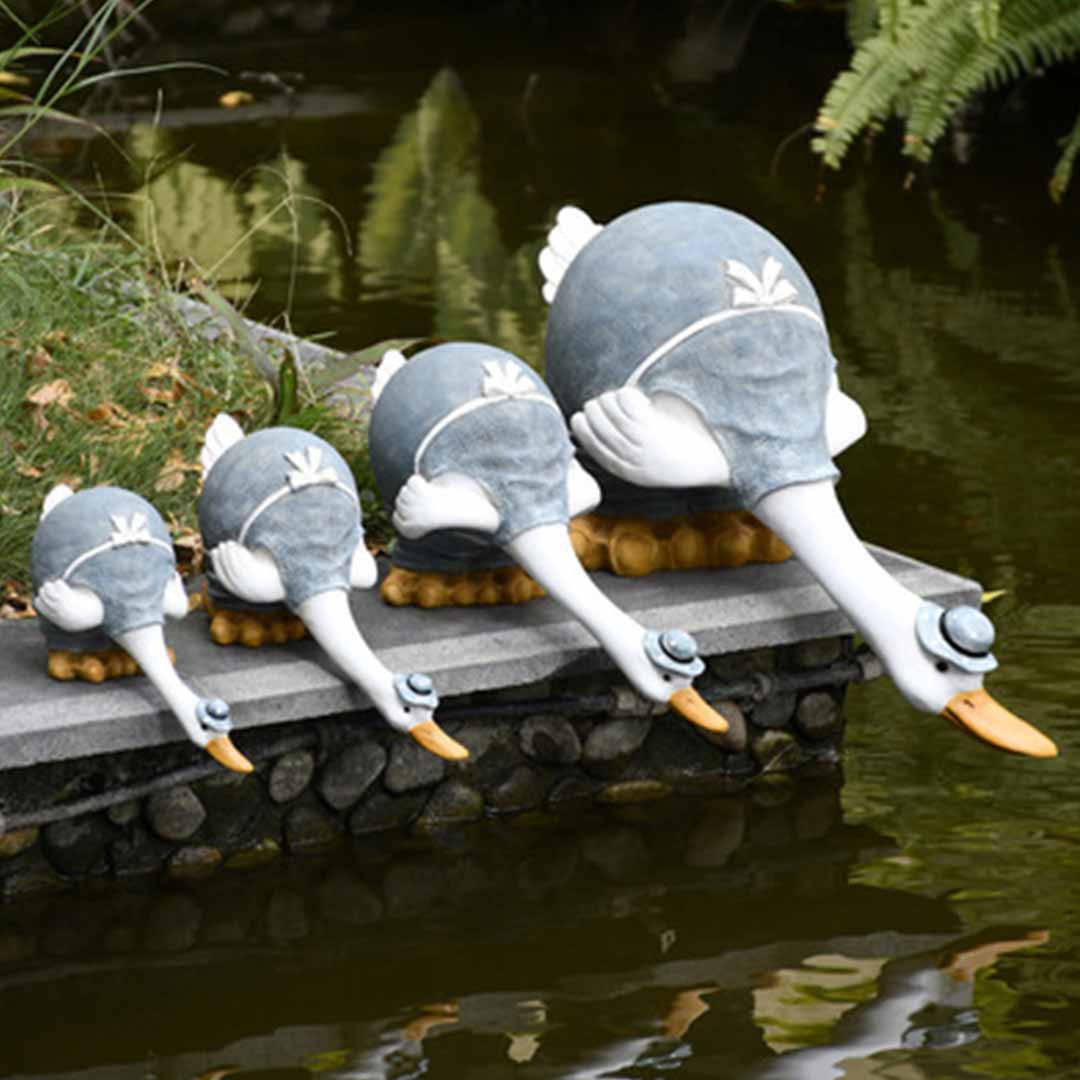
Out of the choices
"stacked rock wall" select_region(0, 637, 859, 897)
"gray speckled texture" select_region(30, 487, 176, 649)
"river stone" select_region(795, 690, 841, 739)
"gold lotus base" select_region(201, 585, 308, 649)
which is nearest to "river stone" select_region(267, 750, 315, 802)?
"stacked rock wall" select_region(0, 637, 859, 897)

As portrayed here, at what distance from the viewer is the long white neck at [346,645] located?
15.0 ft

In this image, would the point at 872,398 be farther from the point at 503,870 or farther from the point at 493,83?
the point at 493,83

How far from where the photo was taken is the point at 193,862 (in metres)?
4.78

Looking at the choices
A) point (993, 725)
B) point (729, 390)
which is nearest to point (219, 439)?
point (729, 390)

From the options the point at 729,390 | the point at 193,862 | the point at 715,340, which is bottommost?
the point at 193,862

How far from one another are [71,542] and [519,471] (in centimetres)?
89

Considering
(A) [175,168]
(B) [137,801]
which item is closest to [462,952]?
(B) [137,801]

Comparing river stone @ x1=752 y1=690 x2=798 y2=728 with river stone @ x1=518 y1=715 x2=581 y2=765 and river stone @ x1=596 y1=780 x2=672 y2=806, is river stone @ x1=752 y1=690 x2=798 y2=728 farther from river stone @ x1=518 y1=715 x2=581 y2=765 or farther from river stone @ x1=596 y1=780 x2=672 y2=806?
river stone @ x1=518 y1=715 x2=581 y2=765

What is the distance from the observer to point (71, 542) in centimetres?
457

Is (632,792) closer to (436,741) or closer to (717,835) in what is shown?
(717,835)

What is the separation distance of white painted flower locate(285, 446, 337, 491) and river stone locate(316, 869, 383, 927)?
2.51 feet

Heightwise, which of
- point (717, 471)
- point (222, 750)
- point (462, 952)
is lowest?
point (462, 952)

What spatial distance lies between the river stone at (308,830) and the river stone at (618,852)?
515 mm

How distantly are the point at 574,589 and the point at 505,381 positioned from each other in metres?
0.44
